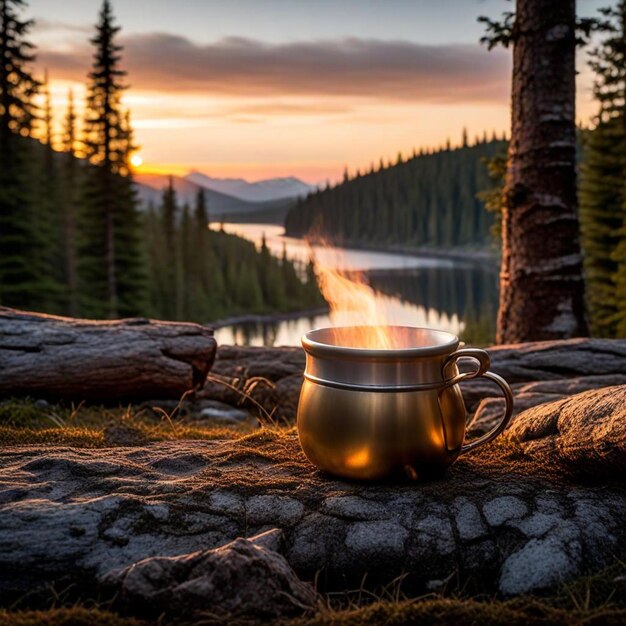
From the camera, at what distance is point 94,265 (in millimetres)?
43031

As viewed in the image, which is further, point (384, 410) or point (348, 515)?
point (384, 410)

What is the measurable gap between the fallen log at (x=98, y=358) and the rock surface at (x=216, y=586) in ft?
12.5

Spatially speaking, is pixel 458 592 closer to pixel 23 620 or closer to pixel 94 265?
pixel 23 620

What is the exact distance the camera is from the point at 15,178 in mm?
35156

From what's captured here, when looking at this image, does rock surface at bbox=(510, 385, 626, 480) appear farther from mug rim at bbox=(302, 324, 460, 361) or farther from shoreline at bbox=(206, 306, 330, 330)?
shoreline at bbox=(206, 306, 330, 330)

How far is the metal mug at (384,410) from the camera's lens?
11.0ft

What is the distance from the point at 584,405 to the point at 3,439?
12.9 feet

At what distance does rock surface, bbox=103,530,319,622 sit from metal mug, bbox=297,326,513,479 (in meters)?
0.90

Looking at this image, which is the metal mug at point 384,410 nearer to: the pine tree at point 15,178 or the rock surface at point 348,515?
the rock surface at point 348,515

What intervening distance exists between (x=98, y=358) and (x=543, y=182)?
5.44 m

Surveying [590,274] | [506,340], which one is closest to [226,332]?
[590,274]

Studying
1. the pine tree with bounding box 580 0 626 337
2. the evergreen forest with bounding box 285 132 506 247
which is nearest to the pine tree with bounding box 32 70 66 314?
the pine tree with bounding box 580 0 626 337

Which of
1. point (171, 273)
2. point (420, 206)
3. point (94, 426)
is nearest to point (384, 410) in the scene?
point (94, 426)

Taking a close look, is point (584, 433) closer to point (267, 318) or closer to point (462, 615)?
point (462, 615)
